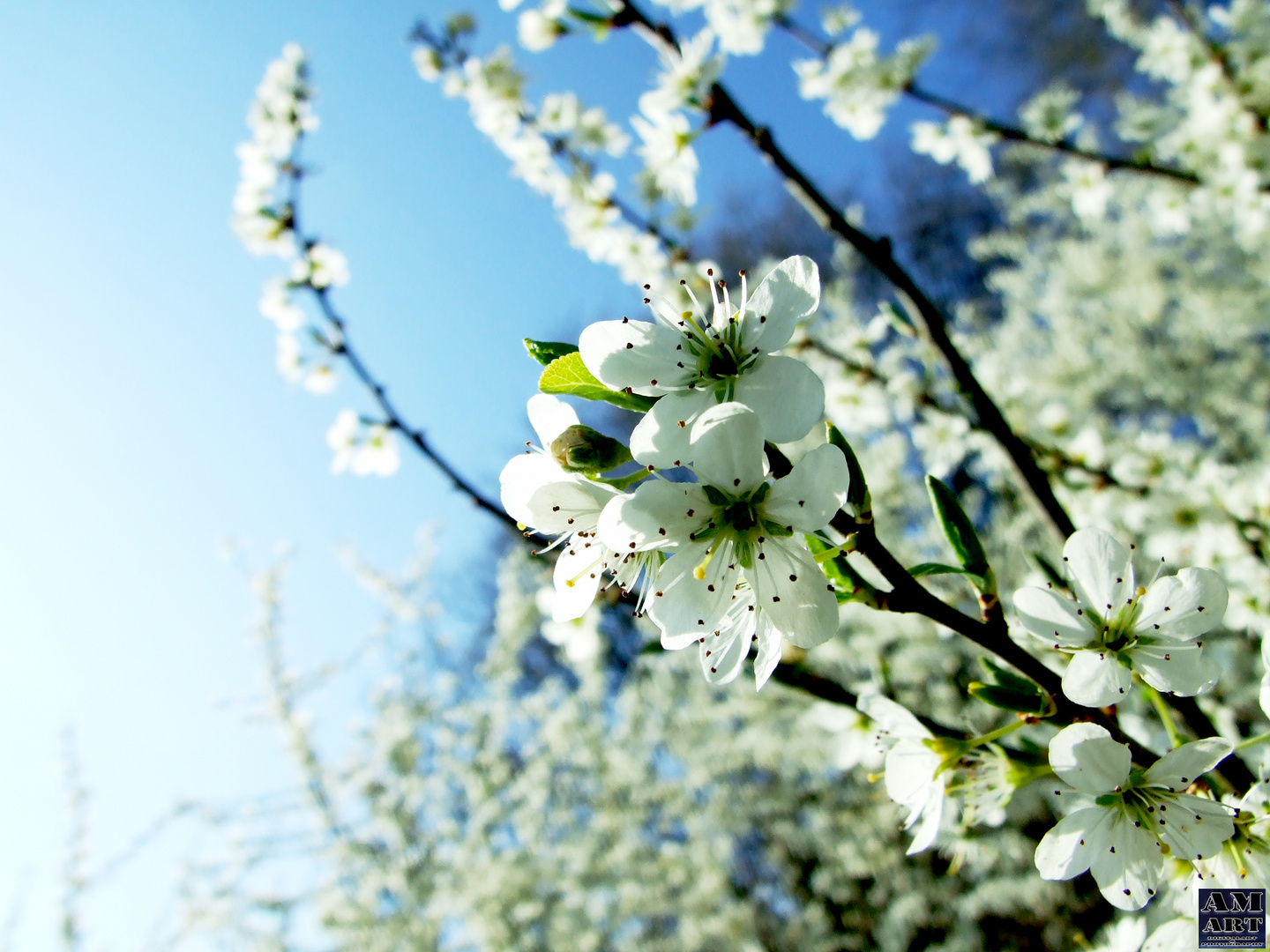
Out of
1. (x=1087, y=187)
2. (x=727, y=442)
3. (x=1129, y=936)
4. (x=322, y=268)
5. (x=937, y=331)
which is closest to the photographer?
(x=727, y=442)

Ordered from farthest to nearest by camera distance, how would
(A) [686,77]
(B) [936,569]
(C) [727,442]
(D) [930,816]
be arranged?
(A) [686,77], (D) [930,816], (B) [936,569], (C) [727,442]

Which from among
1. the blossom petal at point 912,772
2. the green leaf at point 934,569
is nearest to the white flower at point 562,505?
the green leaf at point 934,569

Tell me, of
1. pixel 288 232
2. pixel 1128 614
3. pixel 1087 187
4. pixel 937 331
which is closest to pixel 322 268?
pixel 288 232

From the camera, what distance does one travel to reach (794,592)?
70 cm

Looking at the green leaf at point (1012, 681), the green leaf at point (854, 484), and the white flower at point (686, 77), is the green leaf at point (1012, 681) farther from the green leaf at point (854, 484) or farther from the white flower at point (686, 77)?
the white flower at point (686, 77)

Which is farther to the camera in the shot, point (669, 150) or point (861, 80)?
point (861, 80)

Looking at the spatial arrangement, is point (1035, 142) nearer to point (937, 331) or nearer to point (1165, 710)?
point (937, 331)

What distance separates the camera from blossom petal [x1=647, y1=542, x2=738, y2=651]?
0.71 m

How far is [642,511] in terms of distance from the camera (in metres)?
0.67

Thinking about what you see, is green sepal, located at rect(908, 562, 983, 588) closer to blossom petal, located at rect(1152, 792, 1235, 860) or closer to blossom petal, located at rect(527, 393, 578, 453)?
blossom petal, located at rect(1152, 792, 1235, 860)

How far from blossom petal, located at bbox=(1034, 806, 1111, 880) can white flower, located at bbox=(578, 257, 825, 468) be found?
0.49 meters

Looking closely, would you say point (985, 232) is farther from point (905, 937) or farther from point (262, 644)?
point (262, 644)

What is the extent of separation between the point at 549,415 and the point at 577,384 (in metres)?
0.05

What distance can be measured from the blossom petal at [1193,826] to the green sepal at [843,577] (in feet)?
1.09
